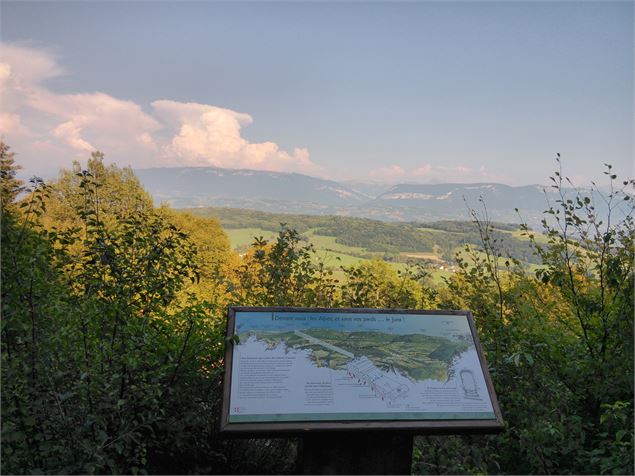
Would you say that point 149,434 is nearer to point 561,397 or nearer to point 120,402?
point 120,402

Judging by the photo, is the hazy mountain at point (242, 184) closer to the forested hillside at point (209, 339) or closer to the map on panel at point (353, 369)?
the forested hillside at point (209, 339)

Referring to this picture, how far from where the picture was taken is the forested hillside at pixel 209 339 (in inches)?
118

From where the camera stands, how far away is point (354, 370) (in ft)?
10.6

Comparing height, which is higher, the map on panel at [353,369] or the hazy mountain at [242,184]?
the hazy mountain at [242,184]

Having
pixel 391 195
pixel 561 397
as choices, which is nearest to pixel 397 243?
pixel 561 397

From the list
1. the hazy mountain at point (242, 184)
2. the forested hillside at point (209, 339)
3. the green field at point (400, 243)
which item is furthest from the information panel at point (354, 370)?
the hazy mountain at point (242, 184)

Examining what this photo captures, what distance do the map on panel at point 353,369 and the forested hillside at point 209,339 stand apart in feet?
1.68

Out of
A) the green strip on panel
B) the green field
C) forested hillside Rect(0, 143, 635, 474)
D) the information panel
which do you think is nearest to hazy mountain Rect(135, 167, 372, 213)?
the green field

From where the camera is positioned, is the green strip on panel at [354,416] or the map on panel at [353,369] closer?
the green strip on panel at [354,416]

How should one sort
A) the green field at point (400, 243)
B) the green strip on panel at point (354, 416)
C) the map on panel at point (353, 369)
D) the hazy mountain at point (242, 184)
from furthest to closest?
the hazy mountain at point (242, 184) → the green field at point (400, 243) → the map on panel at point (353, 369) → the green strip on panel at point (354, 416)

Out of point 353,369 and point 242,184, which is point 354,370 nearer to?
point 353,369

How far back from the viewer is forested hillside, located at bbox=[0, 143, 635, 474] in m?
3.00

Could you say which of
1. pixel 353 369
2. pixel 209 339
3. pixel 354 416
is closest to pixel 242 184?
pixel 209 339

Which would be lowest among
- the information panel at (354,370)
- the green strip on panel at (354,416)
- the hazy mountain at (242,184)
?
the green strip on panel at (354,416)
